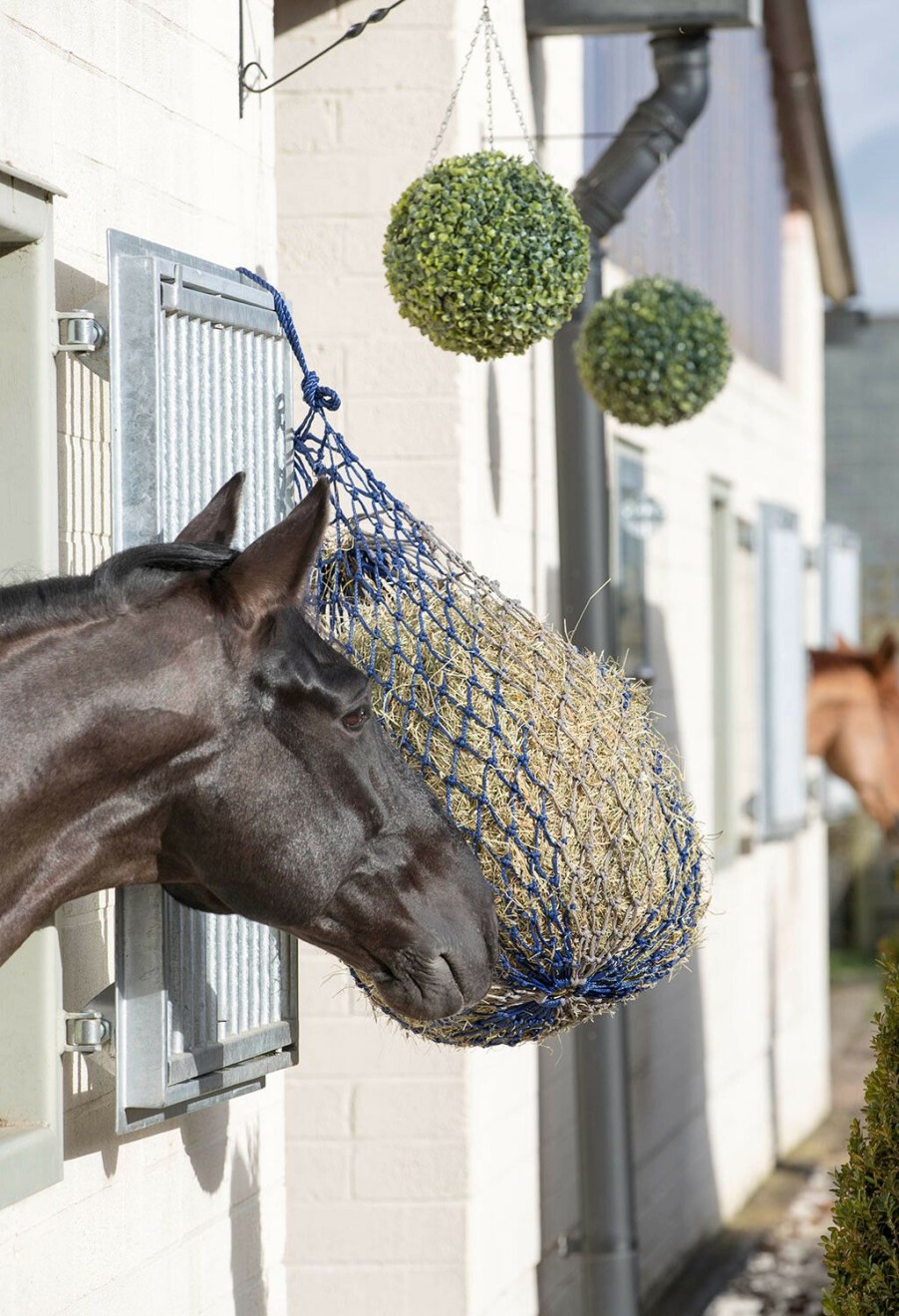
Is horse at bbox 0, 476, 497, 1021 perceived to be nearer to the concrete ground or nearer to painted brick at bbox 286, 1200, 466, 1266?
painted brick at bbox 286, 1200, 466, 1266

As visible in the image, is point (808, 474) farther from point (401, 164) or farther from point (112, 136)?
point (112, 136)

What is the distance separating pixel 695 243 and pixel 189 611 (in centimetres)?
648

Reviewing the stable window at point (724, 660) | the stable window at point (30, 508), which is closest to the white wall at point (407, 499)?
the stable window at point (30, 508)

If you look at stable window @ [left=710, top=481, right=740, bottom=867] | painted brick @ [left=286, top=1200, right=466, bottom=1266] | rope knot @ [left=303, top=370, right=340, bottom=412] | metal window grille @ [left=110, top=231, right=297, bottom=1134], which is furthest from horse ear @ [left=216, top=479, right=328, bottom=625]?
stable window @ [left=710, top=481, right=740, bottom=867]

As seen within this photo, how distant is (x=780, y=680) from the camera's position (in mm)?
8055

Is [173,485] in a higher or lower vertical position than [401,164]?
lower

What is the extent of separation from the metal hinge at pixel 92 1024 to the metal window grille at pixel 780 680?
5359 mm

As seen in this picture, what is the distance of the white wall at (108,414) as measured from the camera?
113 inches

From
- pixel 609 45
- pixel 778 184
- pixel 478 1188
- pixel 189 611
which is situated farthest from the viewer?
pixel 778 184

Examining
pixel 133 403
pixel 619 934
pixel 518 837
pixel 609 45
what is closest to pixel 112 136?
pixel 133 403

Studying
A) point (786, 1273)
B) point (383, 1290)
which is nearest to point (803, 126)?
point (786, 1273)

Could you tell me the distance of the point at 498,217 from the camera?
3.49 metres

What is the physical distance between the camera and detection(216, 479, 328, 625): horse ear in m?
2.19

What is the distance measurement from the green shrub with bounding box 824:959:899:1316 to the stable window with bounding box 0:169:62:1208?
1565mm
